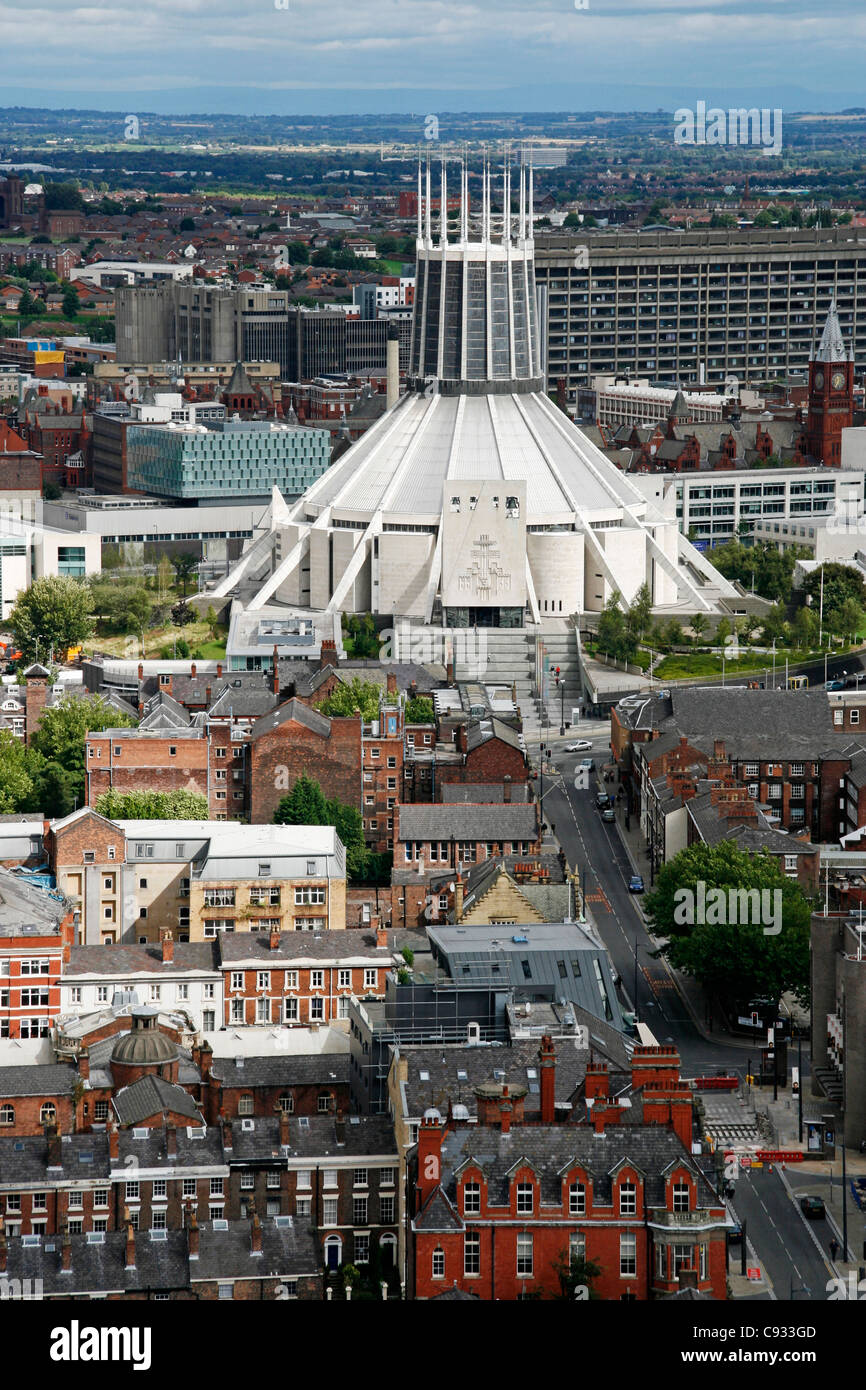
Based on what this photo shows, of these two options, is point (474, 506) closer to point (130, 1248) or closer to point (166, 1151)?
point (166, 1151)

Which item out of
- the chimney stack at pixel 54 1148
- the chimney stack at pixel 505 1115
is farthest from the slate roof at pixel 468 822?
the chimney stack at pixel 505 1115

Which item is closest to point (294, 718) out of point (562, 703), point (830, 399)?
point (562, 703)

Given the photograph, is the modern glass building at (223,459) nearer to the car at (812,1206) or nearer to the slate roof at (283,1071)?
the slate roof at (283,1071)

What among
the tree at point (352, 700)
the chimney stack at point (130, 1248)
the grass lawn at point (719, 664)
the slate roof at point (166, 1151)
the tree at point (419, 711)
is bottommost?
the grass lawn at point (719, 664)

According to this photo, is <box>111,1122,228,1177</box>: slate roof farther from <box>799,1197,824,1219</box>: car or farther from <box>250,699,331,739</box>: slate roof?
<box>250,699,331,739</box>: slate roof

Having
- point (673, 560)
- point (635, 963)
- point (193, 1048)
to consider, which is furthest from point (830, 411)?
point (193, 1048)

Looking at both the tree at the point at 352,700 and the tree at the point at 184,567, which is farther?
the tree at the point at 184,567
